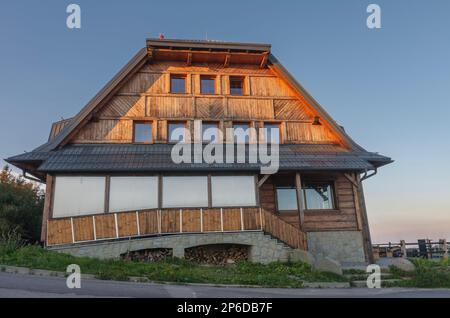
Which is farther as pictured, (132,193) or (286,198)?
(286,198)

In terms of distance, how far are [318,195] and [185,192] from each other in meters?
6.45

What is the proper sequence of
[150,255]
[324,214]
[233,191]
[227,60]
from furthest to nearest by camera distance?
[227,60] < [324,214] < [233,191] < [150,255]

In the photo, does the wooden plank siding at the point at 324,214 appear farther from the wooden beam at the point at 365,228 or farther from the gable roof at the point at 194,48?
the gable roof at the point at 194,48

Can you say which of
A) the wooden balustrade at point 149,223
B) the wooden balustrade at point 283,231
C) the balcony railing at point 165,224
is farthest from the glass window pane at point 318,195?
the wooden balustrade at point 149,223

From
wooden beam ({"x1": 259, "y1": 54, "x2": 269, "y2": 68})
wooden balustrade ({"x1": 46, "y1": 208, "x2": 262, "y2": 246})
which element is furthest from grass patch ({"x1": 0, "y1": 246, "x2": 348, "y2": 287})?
wooden beam ({"x1": 259, "y1": 54, "x2": 269, "y2": 68})

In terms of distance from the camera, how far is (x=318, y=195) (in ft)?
55.9

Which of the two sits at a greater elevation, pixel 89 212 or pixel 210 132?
pixel 210 132

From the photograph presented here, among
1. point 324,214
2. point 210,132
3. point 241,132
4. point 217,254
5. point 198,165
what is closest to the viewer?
point 217,254

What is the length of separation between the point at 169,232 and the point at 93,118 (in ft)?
21.7

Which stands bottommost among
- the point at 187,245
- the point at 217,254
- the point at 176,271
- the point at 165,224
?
the point at 176,271

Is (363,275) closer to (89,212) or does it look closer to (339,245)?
(339,245)

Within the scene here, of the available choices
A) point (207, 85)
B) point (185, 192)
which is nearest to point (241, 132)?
point (207, 85)

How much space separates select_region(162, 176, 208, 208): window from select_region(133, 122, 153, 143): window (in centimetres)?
309

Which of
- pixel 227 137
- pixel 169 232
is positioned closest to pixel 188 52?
pixel 227 137
